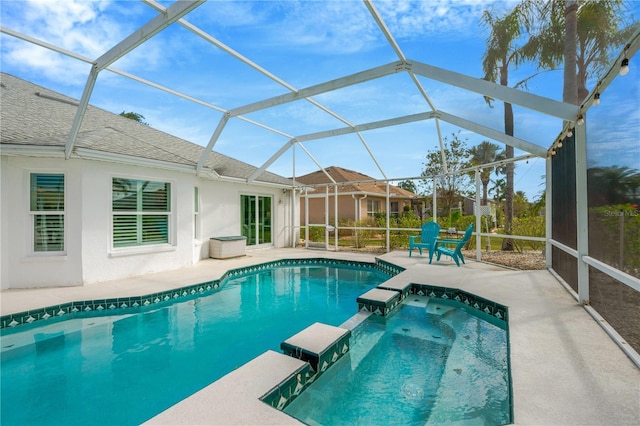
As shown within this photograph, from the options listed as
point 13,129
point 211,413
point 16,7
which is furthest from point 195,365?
point 13,129

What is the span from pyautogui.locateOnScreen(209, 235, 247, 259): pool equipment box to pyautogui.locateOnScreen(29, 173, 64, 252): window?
441cm

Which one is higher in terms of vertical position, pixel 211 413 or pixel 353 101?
pixel 353 101

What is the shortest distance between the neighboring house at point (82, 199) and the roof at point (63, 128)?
3cm

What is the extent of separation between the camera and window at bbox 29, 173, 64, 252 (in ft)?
21.2

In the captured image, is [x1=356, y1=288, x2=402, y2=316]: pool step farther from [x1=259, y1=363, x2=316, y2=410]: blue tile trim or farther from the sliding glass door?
the sliding glass door

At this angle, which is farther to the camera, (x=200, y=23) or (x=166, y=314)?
(x=166, y=314)

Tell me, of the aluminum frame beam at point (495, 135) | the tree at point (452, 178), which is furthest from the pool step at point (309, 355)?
the tree at point (452, 178)

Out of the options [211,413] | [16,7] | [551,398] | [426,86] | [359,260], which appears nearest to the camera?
[211,413]

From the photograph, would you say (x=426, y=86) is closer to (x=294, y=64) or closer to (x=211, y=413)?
(x=294, y=64)

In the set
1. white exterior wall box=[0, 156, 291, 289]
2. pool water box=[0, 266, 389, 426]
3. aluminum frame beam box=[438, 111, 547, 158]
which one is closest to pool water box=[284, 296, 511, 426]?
pool water box=[0, 266, 389, 426]

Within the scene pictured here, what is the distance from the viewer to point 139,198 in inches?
305

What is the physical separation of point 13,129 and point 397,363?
360 inches

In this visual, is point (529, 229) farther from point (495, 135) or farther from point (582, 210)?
point (582, 210)

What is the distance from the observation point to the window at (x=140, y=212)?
7323 mm
